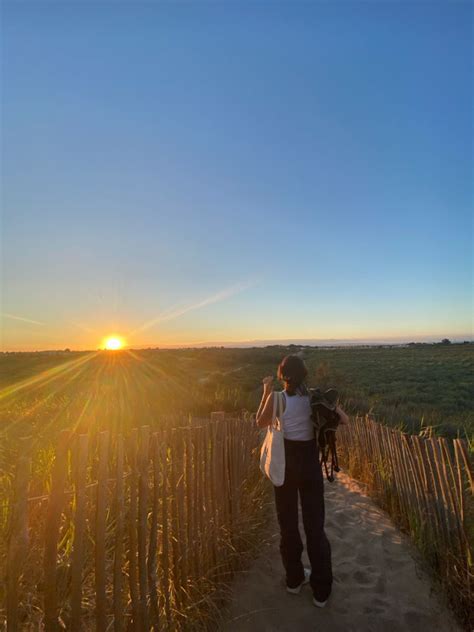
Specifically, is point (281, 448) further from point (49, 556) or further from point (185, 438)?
point (49, 556)

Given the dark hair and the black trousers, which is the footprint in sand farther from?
the dark hair

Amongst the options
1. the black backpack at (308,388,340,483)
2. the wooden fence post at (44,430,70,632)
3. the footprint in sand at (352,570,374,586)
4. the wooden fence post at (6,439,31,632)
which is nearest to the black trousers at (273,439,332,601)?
the black backpack at (308,388,340,483)

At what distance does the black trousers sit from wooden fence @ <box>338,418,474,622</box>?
3.39 feet

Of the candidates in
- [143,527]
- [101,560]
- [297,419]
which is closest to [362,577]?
[297,419]

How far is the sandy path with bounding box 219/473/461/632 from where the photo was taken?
281cm

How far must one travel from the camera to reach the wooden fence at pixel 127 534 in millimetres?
1846

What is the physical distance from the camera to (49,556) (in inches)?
72.7

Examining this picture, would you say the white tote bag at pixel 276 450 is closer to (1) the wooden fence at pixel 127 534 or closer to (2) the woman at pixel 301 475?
(2) the woman at pixel 301 475

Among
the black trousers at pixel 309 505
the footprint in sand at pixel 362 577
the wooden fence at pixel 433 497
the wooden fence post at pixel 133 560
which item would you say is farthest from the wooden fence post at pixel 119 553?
the wooden fence at pixel 433 497

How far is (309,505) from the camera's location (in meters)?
2.89

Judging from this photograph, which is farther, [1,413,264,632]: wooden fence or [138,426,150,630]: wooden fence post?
[138,426,150,630]: wooden fence post

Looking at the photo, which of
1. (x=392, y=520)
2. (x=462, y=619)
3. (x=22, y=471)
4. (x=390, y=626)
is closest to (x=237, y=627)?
(x=390, y=626)

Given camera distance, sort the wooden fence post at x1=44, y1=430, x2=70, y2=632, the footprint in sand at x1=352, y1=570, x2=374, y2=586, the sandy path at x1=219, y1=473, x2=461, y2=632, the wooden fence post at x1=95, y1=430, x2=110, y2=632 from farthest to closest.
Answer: the footprint in sand at x1=352, y1=570, x2=374, y2=586 → the sandy path at x1=219, y1=473, x2=461, y2=632 → the wooden fence post at x1=95, y1=430, x2=110, y2=632 → the wooden fence post at x1=44, y1=430, x2=70, y2=632

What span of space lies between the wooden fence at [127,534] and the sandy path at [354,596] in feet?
0.98
